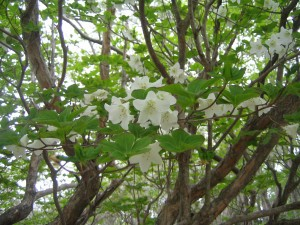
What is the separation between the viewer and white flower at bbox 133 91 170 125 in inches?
41.3

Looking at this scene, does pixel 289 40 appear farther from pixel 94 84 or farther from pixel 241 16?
pixel 94 84

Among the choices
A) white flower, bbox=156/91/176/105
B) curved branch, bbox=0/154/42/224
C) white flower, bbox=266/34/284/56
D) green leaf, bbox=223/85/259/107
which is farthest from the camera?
curved branch, bbox=0/154/42/224

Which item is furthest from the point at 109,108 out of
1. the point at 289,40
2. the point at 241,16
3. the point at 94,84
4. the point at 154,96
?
the point at 241,16

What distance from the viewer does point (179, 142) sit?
3.24 feet

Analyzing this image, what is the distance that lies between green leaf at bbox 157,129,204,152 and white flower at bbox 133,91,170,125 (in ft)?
0.39

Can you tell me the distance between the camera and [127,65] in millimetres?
2211

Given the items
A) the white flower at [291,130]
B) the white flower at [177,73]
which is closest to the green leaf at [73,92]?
the white flower at [177,73]

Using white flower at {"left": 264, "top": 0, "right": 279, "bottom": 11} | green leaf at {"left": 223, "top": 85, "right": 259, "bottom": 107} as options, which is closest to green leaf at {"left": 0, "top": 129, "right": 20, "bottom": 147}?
green leaf at {"left": 223, "top": 85, "right": 259, "bottom": 107}

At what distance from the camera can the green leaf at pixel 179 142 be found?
0.97m

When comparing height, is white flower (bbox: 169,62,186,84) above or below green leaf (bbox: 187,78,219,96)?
above

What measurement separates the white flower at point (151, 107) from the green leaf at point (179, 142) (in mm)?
119

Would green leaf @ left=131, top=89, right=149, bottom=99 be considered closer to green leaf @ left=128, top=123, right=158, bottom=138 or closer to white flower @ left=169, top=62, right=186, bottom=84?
green leaf @ left=128, top=123, right=158, bottom=138

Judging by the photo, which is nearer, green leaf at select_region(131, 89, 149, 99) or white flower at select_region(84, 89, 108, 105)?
green leaf at select_region(131, 89, 149, 99)

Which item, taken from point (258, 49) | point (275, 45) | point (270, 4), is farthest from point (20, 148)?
point (270, 4)
